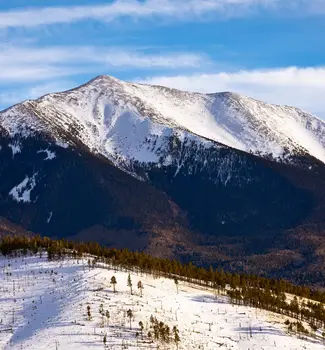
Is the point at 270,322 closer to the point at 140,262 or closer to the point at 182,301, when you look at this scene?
the point at 182,301

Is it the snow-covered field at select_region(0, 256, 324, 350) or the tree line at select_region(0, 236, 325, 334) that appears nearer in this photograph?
the snow-covered field at select_region(0, 256, 324, 350)

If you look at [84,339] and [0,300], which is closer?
[84,339]

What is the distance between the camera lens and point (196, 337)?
92.9m

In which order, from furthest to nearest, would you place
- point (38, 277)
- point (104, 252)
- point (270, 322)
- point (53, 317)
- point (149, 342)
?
1. point (104, 252)
2. point (38, 277)
3. point (270, 322)
4. point (53, 317)
5. point (149, 342)

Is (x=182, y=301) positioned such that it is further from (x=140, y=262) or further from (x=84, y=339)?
(x=140, y=262)

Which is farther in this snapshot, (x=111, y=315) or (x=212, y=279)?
(x=212, y=279)

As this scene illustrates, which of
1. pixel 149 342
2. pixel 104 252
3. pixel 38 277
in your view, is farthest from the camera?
pixel 104 252

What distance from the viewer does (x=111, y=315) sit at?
96188 mm

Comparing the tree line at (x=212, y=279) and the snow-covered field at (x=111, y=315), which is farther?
the tree line at (x=212, y=279)

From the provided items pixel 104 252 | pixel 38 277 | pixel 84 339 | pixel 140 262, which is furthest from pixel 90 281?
pixel 104 252

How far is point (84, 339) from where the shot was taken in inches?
3482

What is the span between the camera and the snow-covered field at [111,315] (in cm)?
9000

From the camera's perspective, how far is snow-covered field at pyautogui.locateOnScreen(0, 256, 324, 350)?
90.0 m

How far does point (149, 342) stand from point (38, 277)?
34.3 m
